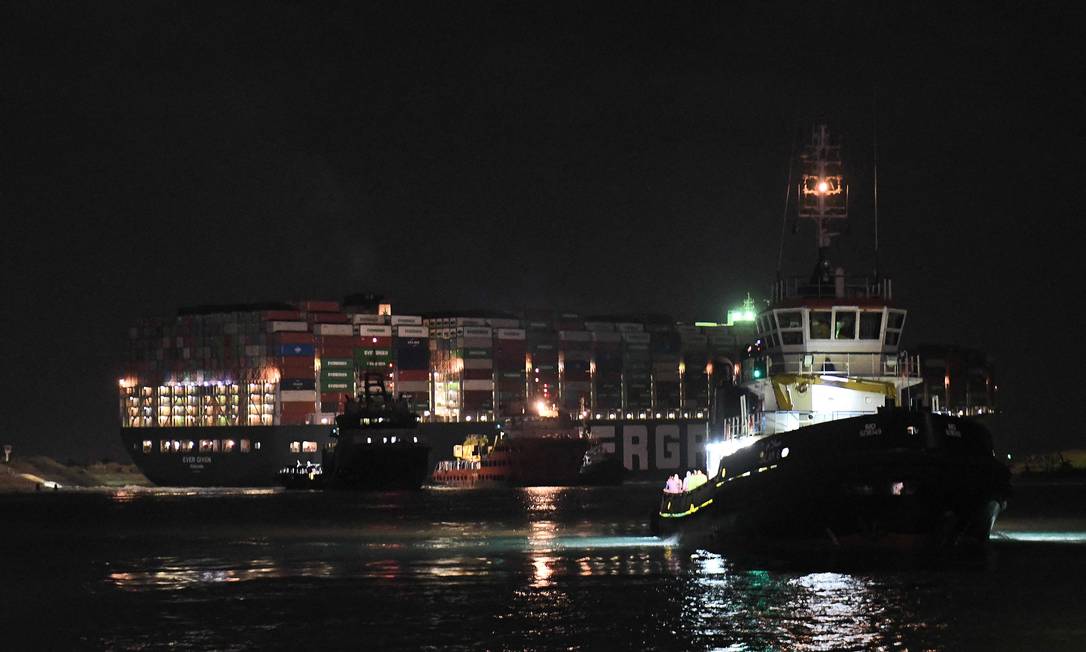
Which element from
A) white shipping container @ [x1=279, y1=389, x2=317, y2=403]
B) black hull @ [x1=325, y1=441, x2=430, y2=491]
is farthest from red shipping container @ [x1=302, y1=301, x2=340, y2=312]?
black hull @ [x1=325, y1=441, x2=430, y2=491]

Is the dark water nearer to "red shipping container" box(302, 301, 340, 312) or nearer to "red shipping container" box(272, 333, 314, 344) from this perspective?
"red shipping container" box(272, 333, 314, 344)

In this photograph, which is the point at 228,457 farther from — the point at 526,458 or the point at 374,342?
the point at 526,458

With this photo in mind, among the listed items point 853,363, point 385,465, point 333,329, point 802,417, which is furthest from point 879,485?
point 333,329

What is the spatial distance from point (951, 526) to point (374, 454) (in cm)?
10125

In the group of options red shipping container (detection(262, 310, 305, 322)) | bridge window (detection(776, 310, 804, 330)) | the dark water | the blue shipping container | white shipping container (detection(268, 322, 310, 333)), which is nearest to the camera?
the dark water

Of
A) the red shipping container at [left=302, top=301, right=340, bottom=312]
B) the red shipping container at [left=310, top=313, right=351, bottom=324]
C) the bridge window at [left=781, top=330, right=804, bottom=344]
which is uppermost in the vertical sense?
the red shipping container at [left=302, top=301, right=340, bottom=312]

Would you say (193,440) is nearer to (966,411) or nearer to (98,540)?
Result: (98,540)

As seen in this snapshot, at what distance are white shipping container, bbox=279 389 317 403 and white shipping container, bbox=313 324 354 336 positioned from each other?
283 inches

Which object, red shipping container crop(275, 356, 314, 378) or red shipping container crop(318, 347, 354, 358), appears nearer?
red shipping container crop(275, 356, 314, 378)

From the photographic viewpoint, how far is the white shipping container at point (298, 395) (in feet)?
610

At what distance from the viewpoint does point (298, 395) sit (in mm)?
187125

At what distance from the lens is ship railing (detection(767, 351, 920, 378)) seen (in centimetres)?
4641

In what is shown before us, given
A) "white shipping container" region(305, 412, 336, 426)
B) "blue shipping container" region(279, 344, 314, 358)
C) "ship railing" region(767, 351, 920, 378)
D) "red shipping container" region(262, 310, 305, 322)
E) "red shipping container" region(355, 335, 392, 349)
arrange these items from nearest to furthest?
"ship railing" region(767, 351, 920, 378) → "white shipping container" region(305, 412, 336, 426) → "blue shipping container" region(279, 344, 314, 358) → "red shipping container" region(262, 310, 305, 322) → "red shipping container" region(355, 335, 392, 349)

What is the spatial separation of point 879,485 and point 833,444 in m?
1.47
